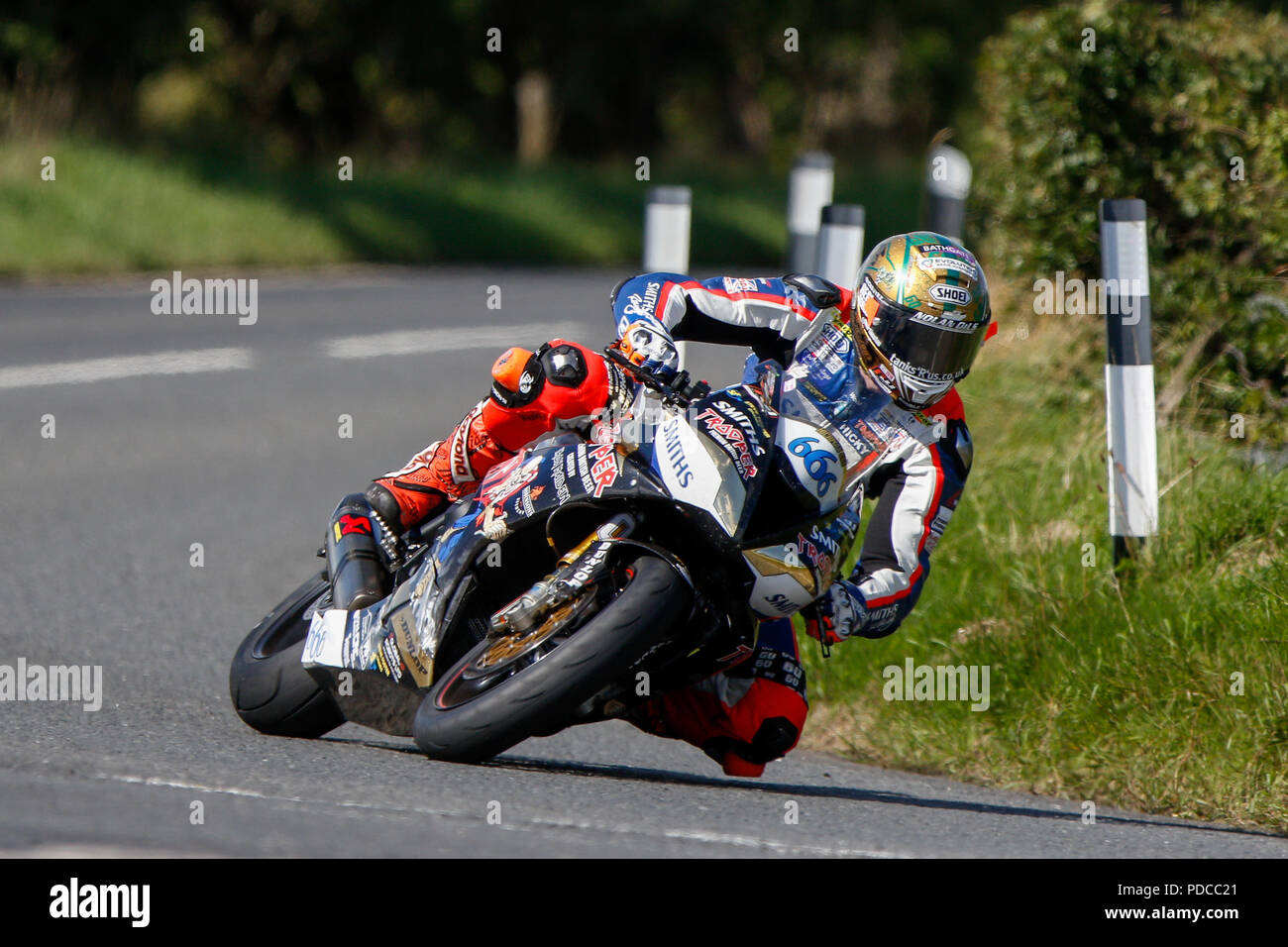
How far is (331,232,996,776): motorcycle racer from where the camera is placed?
191 inches

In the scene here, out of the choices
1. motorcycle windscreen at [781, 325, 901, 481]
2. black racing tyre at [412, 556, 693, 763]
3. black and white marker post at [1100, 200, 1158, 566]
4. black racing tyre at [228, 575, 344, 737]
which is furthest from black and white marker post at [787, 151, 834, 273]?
black racing tyre at [412, 556, 693, 763]

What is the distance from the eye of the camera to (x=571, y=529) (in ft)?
15.9

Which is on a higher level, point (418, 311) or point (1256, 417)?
point (418, 311)

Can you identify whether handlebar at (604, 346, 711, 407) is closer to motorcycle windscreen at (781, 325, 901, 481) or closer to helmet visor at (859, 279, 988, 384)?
motorcycle windscreen at (781, 325, 901, 481)

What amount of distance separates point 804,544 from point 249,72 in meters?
29.0

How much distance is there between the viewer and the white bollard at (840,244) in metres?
8.07

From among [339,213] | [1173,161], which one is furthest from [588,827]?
[339,213]

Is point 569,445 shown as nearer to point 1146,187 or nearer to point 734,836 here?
point 734,836

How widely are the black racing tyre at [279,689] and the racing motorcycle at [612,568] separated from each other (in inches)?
4.6

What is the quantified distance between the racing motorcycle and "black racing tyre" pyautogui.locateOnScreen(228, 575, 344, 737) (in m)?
0.12

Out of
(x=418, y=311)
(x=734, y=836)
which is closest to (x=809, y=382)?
(x=734, y=836)

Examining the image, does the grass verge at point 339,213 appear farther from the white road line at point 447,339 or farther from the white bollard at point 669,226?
the white bollard at point 669,226
